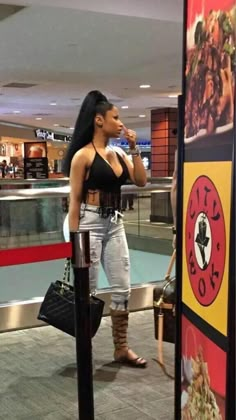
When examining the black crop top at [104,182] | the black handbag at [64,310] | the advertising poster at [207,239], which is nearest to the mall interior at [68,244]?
the advertising poster at [207,239]

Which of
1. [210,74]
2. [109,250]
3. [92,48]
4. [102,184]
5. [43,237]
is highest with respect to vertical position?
[92,48]

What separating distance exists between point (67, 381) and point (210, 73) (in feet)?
7.61

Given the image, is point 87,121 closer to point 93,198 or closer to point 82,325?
point 93,198

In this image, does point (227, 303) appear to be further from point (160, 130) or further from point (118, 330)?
point (160, 130)

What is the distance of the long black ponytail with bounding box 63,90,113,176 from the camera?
3393 millimetres

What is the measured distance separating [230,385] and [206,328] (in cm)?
20

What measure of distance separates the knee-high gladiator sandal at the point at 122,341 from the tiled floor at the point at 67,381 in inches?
2.2

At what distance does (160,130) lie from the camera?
54.4 feet

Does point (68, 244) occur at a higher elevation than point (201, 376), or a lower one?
higher

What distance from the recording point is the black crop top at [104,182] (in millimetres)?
3299

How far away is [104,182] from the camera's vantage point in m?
3.32

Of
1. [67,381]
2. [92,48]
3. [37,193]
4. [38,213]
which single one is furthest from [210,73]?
[92,48]

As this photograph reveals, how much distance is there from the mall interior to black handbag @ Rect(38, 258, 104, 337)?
22cm

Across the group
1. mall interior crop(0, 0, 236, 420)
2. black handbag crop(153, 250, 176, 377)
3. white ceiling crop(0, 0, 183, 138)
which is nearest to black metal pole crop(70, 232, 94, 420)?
mall interior crop(0, 0, 236, 420)
